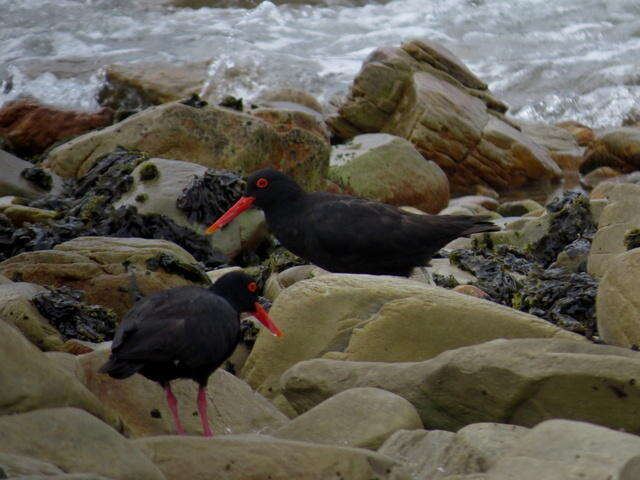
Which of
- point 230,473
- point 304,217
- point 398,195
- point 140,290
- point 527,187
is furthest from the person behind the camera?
point 527,187

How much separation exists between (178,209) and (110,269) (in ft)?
5.98

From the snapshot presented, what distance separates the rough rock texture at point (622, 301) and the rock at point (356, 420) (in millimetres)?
1306

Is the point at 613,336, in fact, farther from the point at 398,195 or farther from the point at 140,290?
the point at 398,195

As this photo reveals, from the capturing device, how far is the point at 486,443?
11.3 ft

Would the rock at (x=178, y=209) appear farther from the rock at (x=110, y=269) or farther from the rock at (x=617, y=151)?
the rock at (x=617, y=151)

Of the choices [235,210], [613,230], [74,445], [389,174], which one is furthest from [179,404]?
[389,174]

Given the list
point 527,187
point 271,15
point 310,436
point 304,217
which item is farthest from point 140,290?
point 271,15

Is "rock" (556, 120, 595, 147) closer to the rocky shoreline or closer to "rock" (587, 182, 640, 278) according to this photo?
the rocky shoreline

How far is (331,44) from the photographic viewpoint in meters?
19.4

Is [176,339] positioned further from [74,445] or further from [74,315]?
[74,315]

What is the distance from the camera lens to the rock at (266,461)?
3.13 m

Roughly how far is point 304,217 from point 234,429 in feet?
7.66

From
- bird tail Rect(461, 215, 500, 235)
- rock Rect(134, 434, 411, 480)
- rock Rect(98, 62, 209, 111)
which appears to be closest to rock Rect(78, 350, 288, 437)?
rock Rect(134, 434, 411, 480)

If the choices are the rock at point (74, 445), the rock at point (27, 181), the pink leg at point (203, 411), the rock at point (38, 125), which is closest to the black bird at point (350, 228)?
the pink leg at point (203, 411)
